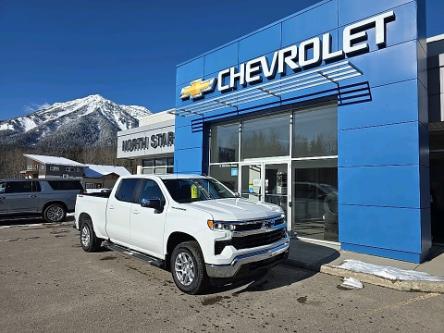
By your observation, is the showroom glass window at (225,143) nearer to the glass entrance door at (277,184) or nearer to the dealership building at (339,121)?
the dealership building at (339,121)

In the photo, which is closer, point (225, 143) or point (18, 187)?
point (225, 143)

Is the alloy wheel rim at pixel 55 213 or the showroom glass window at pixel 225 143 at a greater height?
the showroom glass window at pixel 225 143

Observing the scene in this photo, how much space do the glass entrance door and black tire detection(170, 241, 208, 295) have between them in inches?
218

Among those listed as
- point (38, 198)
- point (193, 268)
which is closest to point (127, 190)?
point (193, 268)

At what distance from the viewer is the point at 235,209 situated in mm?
6062

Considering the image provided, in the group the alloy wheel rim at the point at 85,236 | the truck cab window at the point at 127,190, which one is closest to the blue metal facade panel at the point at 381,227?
the truck cab window at the point at 127,190

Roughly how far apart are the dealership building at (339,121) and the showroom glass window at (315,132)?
0.03 metres

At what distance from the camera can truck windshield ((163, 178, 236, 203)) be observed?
6762 mm

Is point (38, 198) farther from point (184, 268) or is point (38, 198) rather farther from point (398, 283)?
point (398, 283)

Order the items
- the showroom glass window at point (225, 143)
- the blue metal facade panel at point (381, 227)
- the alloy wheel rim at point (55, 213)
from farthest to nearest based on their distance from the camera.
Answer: the alloy wheel rim at point (55, 213), the showroom glass window at point (225, 143), the blue metal facade panel at point (381, 227)

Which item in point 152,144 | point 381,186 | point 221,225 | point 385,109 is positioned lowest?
point 221,225

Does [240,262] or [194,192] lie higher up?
[194,192]

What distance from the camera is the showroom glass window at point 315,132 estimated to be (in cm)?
984

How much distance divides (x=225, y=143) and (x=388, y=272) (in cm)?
768
